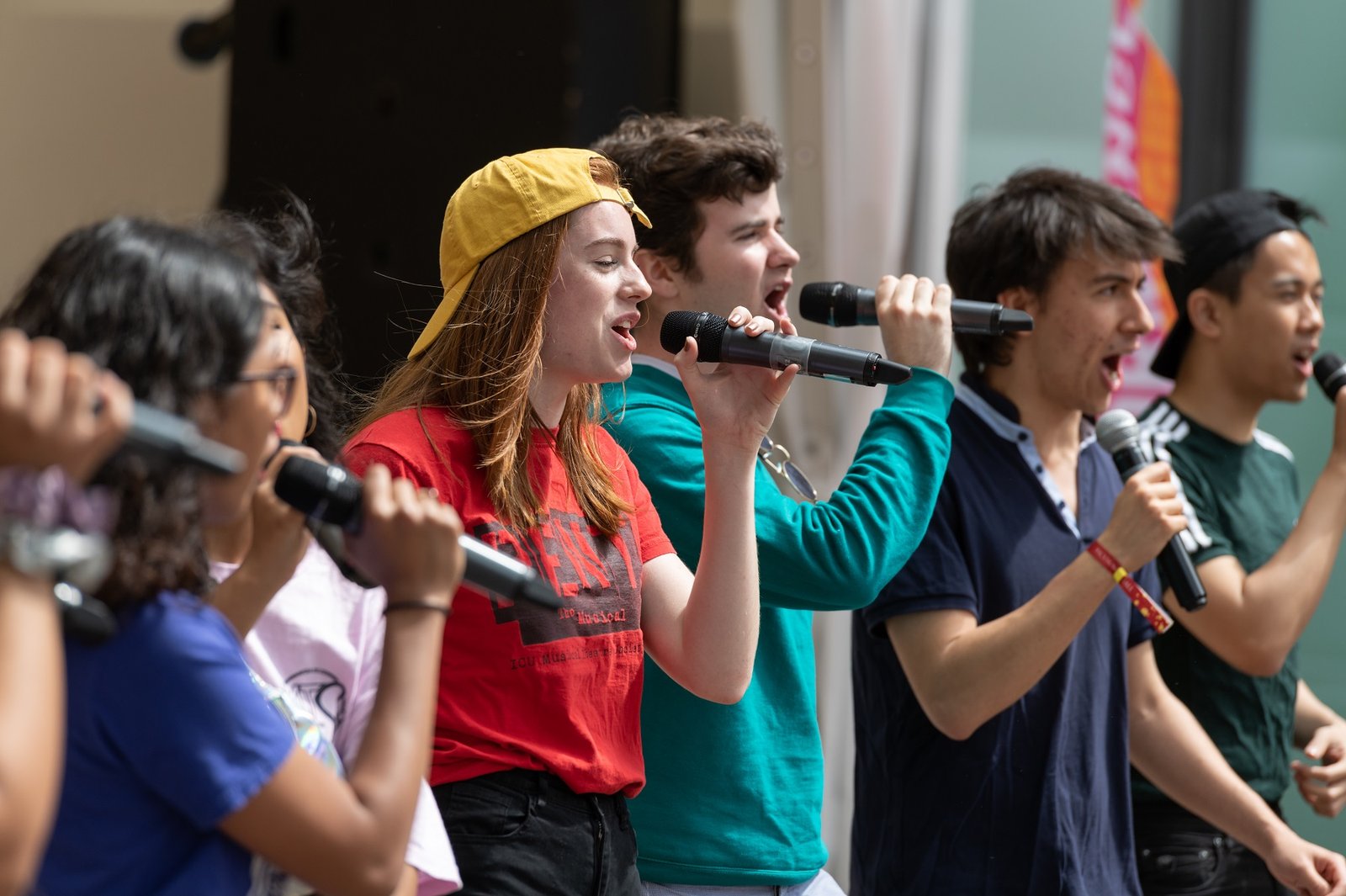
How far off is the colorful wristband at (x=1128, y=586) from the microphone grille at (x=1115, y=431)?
0.83 ft

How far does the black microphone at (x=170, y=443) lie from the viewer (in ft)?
3.59

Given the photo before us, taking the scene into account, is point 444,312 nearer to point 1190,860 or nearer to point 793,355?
point 793,355

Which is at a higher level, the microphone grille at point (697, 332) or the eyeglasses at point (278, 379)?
the eyeglasses at point (278, 379)

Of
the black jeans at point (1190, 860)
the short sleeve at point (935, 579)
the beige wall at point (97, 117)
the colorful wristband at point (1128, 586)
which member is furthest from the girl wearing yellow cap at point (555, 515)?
the beige wall at point (97, 117)

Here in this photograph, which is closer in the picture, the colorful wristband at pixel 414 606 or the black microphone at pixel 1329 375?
the colorful wristband at pixel 414 606

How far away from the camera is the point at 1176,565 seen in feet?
7.97

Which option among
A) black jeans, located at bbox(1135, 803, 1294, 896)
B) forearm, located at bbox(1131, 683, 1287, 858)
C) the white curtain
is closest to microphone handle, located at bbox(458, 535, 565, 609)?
forearm, located at bbox(1131, 683, 1287, 858)

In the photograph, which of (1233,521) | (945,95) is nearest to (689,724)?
(1233,521)

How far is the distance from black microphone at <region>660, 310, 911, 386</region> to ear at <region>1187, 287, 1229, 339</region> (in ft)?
4.51

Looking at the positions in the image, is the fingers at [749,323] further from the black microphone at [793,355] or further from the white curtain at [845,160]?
the white curtain at [845,160]

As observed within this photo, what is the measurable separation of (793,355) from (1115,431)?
791mm

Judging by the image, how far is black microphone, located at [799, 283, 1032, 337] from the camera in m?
2.30

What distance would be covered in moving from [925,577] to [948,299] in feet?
1.39

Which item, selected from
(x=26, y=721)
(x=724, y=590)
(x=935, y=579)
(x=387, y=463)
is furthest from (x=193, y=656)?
(x=935, y=579)
